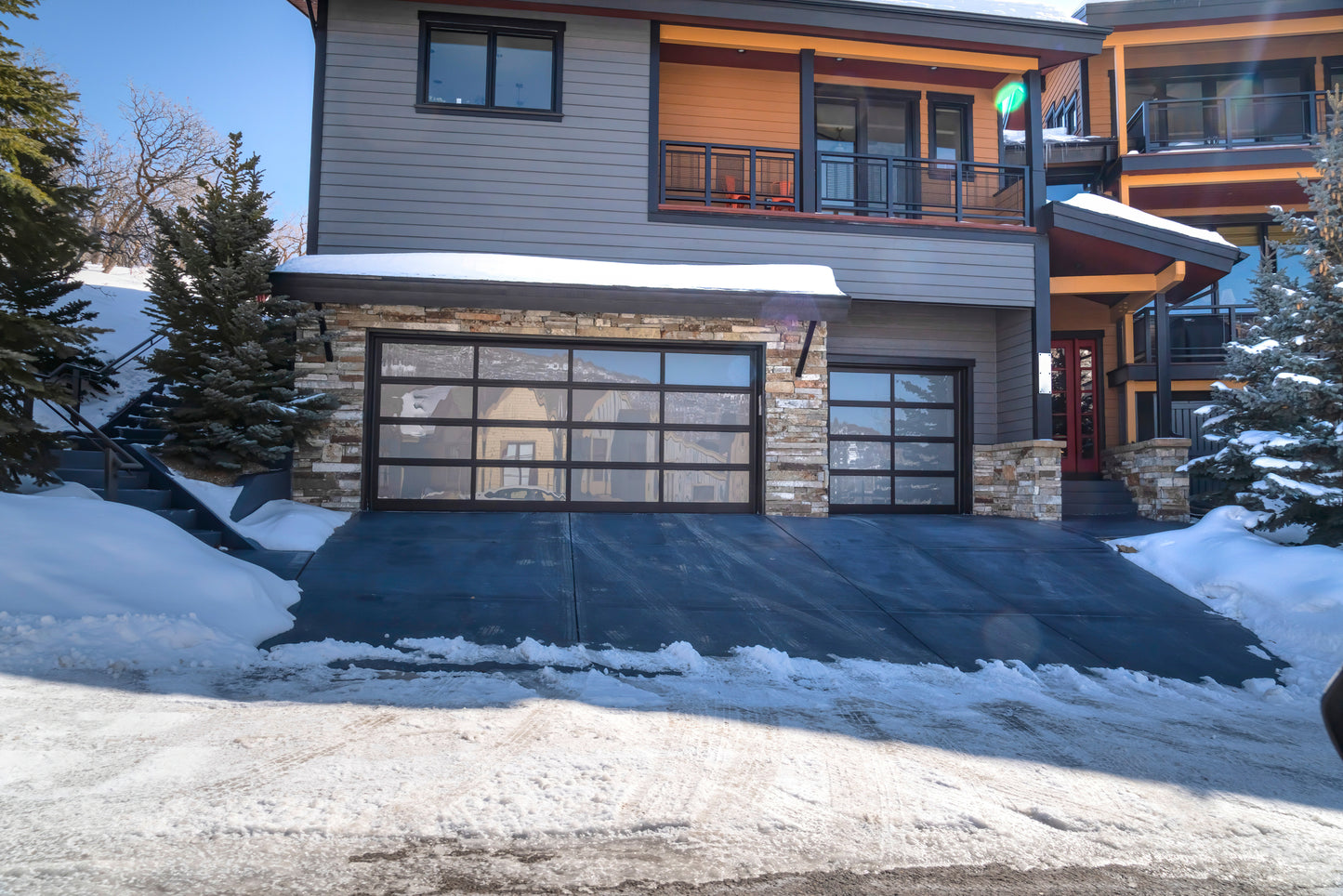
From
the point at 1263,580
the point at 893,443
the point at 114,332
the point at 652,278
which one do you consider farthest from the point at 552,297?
the point at 1263,580

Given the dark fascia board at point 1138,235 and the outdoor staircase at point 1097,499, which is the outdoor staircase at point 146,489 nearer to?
the outdoor staircase at point 1097,499

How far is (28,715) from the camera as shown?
11.8ft

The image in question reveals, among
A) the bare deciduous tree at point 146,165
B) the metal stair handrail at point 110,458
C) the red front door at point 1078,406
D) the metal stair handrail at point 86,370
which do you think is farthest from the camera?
the bare deciduous tree at point 146,165

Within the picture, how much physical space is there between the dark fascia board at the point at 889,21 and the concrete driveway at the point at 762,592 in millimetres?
6386

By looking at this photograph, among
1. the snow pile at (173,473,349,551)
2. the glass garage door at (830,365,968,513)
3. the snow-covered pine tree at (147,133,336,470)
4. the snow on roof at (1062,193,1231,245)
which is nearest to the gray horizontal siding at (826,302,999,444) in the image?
the glass garage door at (830,365,968,513)

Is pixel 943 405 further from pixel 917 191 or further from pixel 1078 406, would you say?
pixel 1078 406

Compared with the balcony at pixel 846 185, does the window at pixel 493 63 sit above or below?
above

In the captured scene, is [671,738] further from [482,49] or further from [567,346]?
[482,49]

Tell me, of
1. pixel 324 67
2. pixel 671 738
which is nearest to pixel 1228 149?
pixel 324 67

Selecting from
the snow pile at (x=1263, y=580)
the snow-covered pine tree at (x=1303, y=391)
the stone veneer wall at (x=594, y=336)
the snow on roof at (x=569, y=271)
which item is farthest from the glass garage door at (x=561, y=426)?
the snow-covered pine tree at (x=1303, y=391)

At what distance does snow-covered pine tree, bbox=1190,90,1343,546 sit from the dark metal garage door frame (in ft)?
9.33

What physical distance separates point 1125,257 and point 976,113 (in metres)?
3.17

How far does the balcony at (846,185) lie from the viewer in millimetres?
11156

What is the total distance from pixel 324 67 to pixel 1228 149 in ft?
45.3
